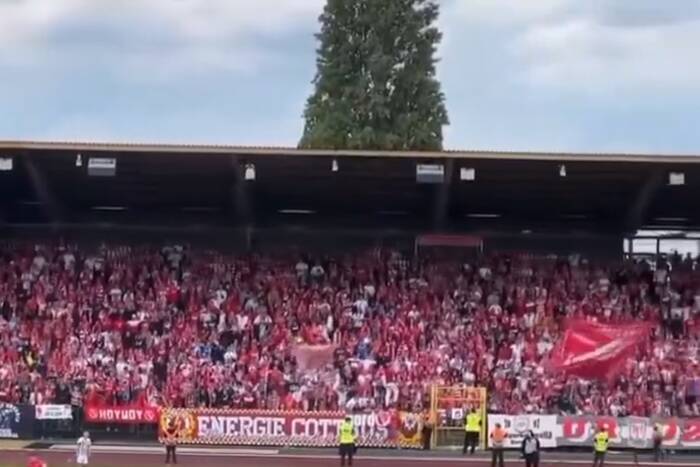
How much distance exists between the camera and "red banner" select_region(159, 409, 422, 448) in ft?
133

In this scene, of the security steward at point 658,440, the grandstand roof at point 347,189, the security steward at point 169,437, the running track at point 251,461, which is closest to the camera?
the running track at point 251,461

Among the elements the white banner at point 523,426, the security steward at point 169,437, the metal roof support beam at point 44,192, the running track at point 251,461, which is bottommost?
the running track at point 251,461

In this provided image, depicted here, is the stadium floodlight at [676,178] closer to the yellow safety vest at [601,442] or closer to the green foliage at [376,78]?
the yellow safety vest at [601,442]

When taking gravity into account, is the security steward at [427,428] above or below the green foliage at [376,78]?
below

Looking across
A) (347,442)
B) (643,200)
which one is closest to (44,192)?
(347,442)

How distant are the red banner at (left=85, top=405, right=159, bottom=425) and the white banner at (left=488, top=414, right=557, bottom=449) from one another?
30.2ft

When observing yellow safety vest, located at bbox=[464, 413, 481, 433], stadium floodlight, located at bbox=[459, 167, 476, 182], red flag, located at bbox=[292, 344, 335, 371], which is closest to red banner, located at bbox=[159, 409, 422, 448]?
yellow safety vest, located at bbox=[464, 413, 481, 433]

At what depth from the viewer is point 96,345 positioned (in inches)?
1704

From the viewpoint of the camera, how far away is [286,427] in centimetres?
4044

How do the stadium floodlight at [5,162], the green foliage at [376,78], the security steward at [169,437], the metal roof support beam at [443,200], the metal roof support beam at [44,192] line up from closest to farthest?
1. the security steward at [169,437]
2. the stadium floodlight at [5,162]
3. the metal roof support beam at [443,200]
4. the metal roof support beam at [44,192]
5. the green foliage at [376,78]

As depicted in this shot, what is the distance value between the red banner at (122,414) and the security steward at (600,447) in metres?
12.0

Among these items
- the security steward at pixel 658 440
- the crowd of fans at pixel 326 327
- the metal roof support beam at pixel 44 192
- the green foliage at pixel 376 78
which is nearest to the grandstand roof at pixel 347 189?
the metal roof support beam at pixel 44 192

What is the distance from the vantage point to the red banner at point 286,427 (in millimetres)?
40406

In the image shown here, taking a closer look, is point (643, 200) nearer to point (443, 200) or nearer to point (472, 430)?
point (443, 200)
